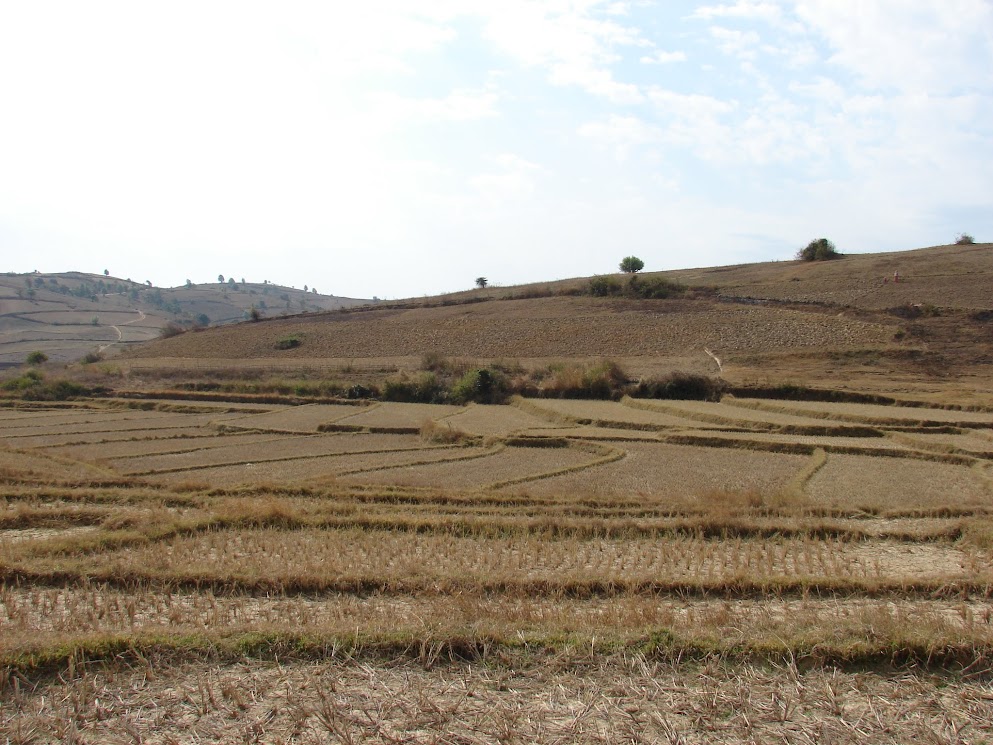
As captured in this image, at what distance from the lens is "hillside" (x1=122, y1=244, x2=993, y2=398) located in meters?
33.2

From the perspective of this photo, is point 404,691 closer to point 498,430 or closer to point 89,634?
point 89,634

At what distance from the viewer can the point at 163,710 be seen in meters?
5.41

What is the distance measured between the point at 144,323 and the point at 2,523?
9714 cm

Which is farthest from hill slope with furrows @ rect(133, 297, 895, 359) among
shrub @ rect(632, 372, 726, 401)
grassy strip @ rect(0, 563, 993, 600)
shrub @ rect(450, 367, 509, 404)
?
grassy strip @ rect(0, 563, 993, 600)

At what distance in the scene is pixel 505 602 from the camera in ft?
24.8

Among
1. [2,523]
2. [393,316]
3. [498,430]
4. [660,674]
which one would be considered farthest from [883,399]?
[393,316]

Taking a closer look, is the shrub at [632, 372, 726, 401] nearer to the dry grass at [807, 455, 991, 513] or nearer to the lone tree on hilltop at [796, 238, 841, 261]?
the dry grass at [807, 455, 991, 513]

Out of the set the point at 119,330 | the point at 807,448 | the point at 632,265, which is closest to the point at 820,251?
the point at 632,265

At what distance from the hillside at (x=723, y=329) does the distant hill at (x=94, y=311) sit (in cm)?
1558

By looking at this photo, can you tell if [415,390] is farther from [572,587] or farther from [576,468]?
[572,587]

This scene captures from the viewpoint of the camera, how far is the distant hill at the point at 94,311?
243 feet

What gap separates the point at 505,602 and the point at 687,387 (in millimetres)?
22811

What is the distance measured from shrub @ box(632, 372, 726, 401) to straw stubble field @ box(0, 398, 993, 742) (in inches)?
484

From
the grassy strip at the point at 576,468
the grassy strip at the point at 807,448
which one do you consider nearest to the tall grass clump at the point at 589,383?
the grassy strip at the point at 807,448
